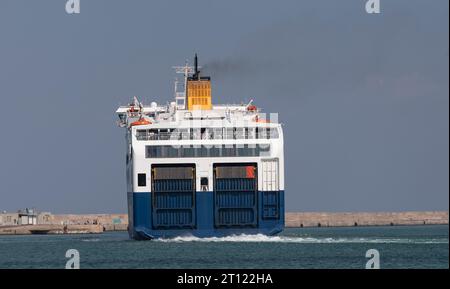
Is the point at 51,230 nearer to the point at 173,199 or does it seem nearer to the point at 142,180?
the point at 142,180

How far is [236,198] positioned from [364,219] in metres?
90.2

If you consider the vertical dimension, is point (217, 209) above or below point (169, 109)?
below

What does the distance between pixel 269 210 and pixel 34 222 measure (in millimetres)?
76707

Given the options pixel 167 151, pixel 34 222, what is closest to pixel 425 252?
pixel 167 151

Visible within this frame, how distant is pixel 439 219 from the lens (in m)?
153

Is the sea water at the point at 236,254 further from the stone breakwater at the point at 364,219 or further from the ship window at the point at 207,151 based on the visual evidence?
the stone breakwater at the point at 364,219

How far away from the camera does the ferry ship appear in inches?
2474

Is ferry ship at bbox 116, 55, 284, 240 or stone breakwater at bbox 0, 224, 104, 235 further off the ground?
ferry ship at bbox 116, 55, 284, 240

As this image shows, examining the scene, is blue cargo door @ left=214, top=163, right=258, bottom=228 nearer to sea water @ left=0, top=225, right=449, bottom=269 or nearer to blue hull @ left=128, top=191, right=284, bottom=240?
blue hull @ left=128, top=191, right=284, bottom=240

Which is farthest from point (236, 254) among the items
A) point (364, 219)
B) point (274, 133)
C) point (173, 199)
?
point (364, 219)

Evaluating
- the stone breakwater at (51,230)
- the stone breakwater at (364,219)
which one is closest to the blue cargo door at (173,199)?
the stone breakwater at (51,230)

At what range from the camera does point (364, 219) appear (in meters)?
152

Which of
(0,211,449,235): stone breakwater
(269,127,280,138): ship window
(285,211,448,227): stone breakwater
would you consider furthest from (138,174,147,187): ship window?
(285,211,448,227): stone breakwater
